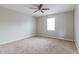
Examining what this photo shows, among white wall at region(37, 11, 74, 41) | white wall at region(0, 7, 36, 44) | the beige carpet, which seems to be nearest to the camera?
the beige carpet

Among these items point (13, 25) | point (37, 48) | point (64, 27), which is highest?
point (13, 25)

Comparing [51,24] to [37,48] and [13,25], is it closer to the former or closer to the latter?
[13,25]

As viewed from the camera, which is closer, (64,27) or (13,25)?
(13,25)

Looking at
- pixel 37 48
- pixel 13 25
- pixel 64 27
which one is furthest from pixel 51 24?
pixel 37 48

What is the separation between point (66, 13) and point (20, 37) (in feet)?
12.2

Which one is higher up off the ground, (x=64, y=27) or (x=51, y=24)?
(x=51, y=24)

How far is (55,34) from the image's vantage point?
18.0 feet

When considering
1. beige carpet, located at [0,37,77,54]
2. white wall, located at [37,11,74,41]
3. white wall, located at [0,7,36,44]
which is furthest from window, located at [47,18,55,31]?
beige carpet, located at [0,37,77,54]

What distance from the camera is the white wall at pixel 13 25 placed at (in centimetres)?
375

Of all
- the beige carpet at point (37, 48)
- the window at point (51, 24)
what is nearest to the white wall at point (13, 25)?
the beige carpet at point (37, 48)

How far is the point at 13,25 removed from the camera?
4371 mm

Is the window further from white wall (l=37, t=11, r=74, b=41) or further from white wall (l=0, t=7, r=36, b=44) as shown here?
white wall (l=0, t=7, r=36, b=44)

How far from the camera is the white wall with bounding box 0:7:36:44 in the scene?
3746 millimetres
